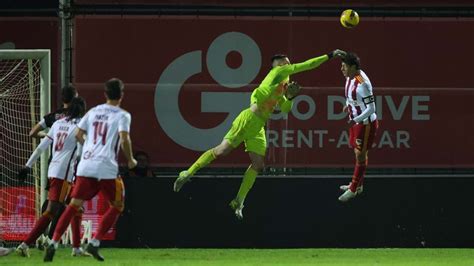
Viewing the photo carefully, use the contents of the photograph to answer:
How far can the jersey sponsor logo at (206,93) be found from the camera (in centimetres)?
1656

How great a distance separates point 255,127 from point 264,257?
5.60 ft

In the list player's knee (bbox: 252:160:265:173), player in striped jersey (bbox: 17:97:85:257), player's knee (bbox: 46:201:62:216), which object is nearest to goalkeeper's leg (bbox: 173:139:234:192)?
player's knee (bbox: 252:160:265:173)

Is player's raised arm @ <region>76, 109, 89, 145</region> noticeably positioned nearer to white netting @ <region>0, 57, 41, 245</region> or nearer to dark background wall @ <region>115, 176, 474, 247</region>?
white netting @ <region>0, 57, 41, 245</region>

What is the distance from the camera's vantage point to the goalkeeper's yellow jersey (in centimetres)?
1509

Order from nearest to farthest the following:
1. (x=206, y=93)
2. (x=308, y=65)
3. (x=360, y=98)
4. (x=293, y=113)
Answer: (x=308, y=65) < (x=360, y=98) < (x=206, y=93) < (x=293, y=113)

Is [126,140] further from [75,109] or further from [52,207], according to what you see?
[52,207]

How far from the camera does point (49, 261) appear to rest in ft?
43.5

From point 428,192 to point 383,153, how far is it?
91cm

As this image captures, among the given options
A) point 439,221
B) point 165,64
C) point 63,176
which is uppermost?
point 165,64

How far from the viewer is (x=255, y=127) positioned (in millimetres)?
15352

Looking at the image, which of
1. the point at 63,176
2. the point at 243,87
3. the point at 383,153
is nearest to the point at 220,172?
the point at 243,87

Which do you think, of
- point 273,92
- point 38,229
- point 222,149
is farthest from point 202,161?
point 38,229

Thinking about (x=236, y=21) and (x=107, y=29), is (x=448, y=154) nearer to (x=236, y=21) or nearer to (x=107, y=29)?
(x=236, y=21)

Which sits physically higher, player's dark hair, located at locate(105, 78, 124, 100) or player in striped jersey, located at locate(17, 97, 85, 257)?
player's dark hair, located at locate(105, 78, 124, 100)
